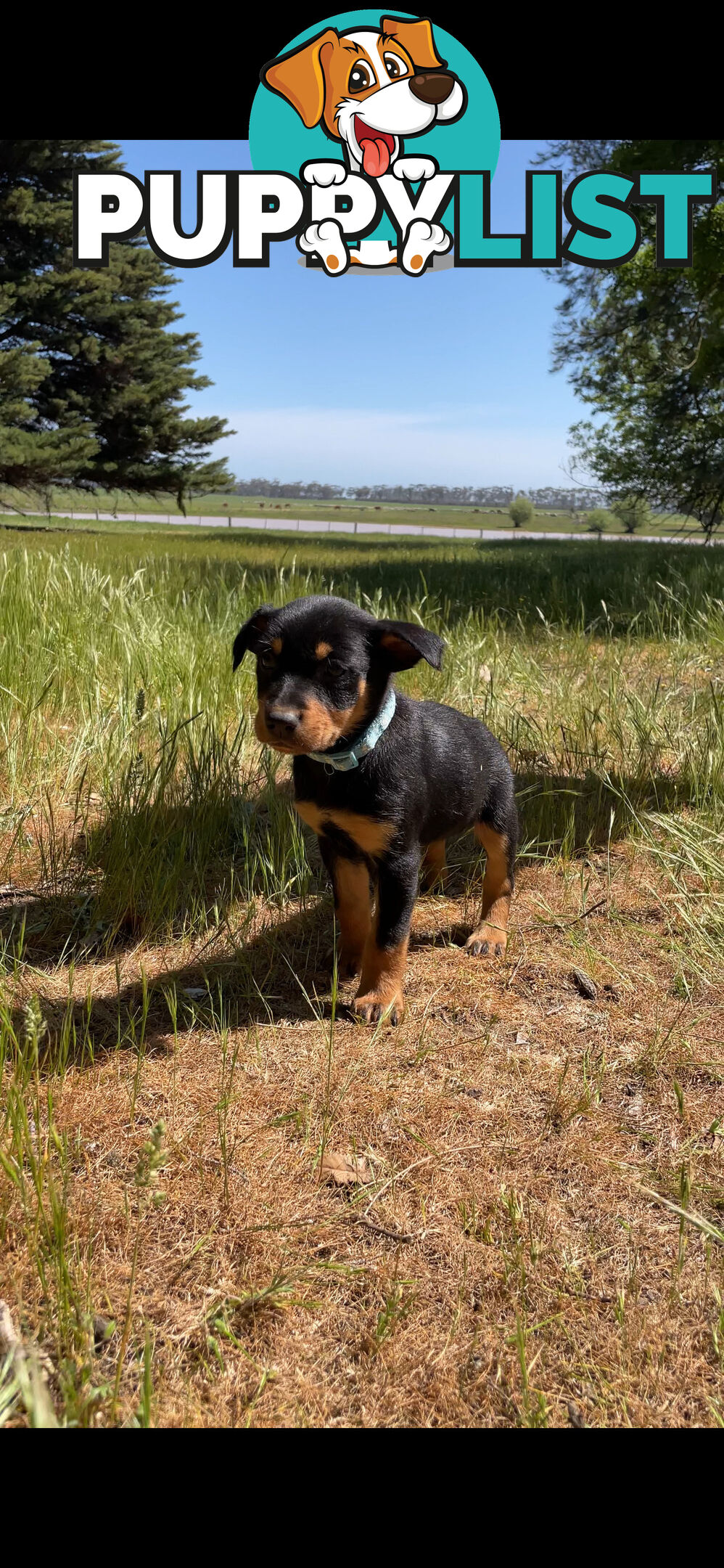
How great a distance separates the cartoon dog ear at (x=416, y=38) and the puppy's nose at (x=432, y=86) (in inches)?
2.4

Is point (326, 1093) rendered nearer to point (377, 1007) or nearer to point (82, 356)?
point (377, 1007)

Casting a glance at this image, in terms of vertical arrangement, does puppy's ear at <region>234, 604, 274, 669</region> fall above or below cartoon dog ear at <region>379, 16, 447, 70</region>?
below

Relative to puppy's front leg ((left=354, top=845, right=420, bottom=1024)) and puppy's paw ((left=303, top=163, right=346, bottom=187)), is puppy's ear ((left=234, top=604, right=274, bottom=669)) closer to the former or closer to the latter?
puppy's front leg ((left=354, top=845, right=420, bottom=1024))

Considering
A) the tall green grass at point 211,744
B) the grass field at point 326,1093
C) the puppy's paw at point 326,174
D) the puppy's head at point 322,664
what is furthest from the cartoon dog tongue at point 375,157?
the puppy's head at point 322,664

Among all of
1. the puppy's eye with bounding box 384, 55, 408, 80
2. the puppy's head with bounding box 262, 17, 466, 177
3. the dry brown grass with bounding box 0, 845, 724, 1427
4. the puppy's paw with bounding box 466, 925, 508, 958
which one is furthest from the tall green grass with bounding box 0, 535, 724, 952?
the puppy's eye with bounding box 384, 55, 408, 80

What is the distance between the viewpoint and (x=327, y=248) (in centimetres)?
606

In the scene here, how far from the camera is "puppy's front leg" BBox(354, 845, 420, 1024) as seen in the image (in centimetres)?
277

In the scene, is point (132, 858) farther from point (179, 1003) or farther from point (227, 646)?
point (227, 646)

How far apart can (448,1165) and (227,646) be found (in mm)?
3486

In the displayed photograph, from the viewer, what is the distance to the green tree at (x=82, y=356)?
922 inches

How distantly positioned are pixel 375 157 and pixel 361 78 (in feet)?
1.24

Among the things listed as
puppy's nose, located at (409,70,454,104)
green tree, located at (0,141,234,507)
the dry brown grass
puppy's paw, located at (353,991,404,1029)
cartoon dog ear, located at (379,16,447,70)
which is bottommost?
the dry brown grass

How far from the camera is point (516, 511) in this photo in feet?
257

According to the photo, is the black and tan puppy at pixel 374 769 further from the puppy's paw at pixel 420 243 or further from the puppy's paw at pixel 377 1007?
the puppy's paw at pixel 420 243
